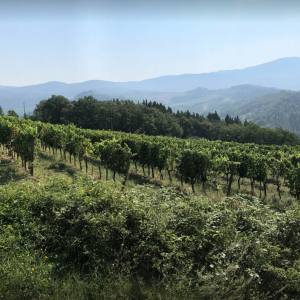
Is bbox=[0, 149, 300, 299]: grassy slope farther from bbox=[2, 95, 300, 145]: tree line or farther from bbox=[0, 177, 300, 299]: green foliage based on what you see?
bbox=[2, 95, 300, 145]: tree line

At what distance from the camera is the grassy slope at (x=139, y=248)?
13.9 ft

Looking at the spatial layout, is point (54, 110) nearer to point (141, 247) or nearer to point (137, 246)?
point (137, 246)

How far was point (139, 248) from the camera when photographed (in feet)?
16.2

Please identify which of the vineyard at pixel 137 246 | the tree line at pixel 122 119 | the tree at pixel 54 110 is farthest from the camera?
the tree line at pixel 122 119

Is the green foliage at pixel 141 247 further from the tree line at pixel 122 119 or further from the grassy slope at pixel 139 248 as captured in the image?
the tree line at pixel 122 119

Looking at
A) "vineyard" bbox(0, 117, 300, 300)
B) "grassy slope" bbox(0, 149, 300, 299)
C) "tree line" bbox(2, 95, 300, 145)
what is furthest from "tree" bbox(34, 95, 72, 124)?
"grassy slope" bbox(0, 149, 300, 299)

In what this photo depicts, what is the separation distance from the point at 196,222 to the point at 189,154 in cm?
1284

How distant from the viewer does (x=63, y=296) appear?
412 centimetres

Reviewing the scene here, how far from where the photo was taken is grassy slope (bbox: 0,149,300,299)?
424 centimetres

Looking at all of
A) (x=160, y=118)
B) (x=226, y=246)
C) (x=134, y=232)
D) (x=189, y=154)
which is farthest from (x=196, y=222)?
(x=160, y=118)

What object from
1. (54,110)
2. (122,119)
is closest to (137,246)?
(122,119)

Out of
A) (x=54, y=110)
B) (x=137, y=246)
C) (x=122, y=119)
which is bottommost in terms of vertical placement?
(x=137, y=246)

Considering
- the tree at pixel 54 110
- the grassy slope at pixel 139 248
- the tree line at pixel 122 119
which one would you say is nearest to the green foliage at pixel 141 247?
the grassy slope at pixel 139 248

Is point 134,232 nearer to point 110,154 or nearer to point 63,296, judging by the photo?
point 63,296
